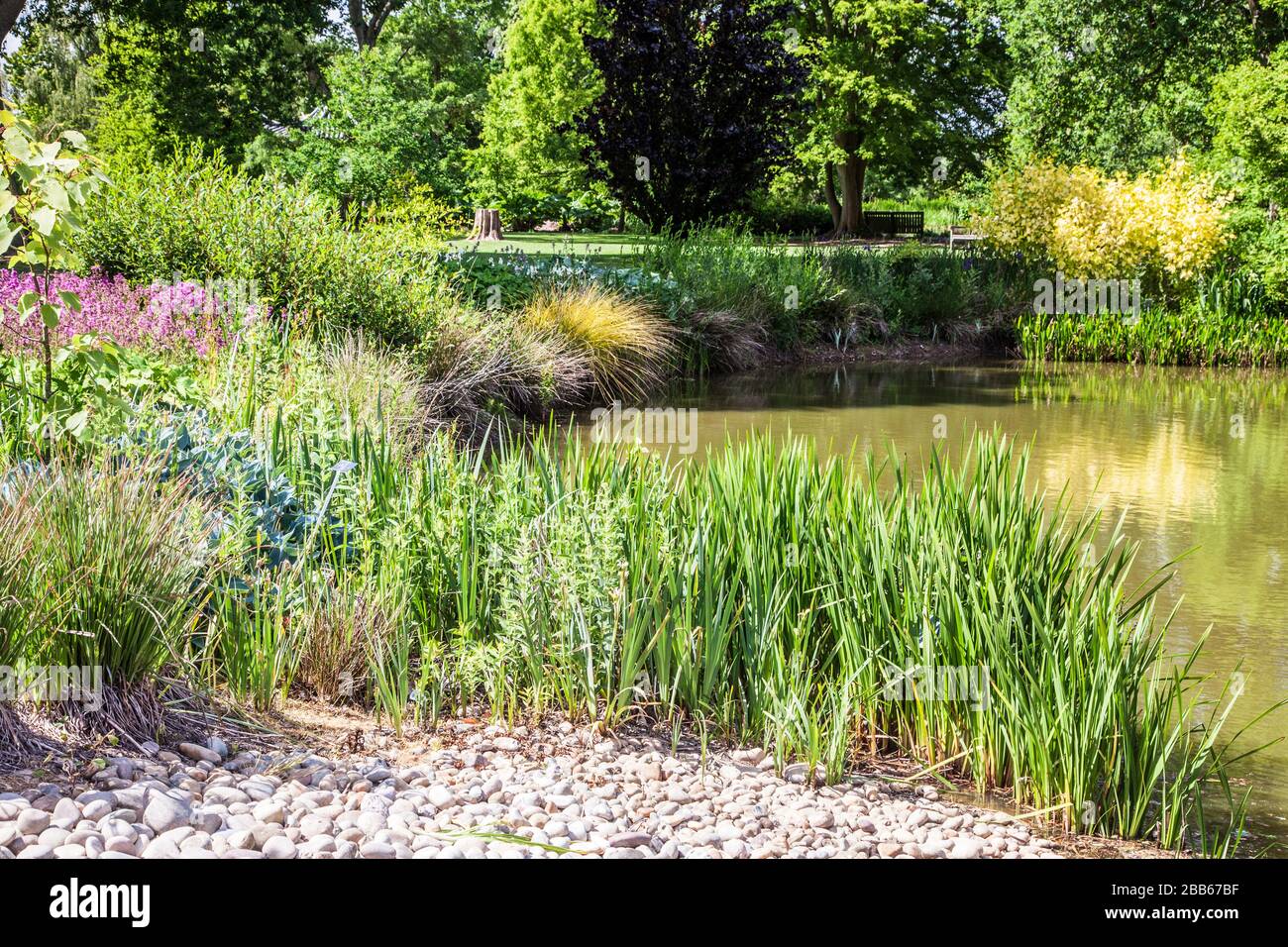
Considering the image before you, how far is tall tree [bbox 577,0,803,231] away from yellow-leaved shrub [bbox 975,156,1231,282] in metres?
4.81

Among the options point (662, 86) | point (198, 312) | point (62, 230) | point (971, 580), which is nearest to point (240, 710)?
point (62, 230)

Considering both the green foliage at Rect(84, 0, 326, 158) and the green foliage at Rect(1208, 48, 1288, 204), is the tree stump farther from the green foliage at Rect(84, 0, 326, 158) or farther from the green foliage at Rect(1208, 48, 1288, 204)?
the green foliage at Rect(1208, 48, 1288, 204)

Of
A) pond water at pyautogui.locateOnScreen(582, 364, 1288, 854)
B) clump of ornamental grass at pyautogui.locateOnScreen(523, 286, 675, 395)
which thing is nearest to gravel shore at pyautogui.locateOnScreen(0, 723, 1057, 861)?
pond water at pyautogui.locateOnScreen(582, 364, 1288, 854)

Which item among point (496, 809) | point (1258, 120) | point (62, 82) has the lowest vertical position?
point (496, 809)

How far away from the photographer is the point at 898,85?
3559 centimetres

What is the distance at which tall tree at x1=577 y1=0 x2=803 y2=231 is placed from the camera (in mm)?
16969

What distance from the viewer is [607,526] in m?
4.18

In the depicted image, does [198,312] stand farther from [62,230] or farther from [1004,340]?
[1004,340]

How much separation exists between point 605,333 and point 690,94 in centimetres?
546

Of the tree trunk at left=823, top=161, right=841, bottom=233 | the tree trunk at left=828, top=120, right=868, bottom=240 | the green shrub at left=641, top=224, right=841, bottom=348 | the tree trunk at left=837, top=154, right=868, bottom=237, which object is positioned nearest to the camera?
the green shrub at left=641, top=224, right=841, bottom=348

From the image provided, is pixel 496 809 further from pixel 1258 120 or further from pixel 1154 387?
pixel 1258 120

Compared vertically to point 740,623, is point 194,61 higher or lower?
higher

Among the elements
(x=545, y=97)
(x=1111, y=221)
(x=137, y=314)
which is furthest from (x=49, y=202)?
(x=545, y=97)
